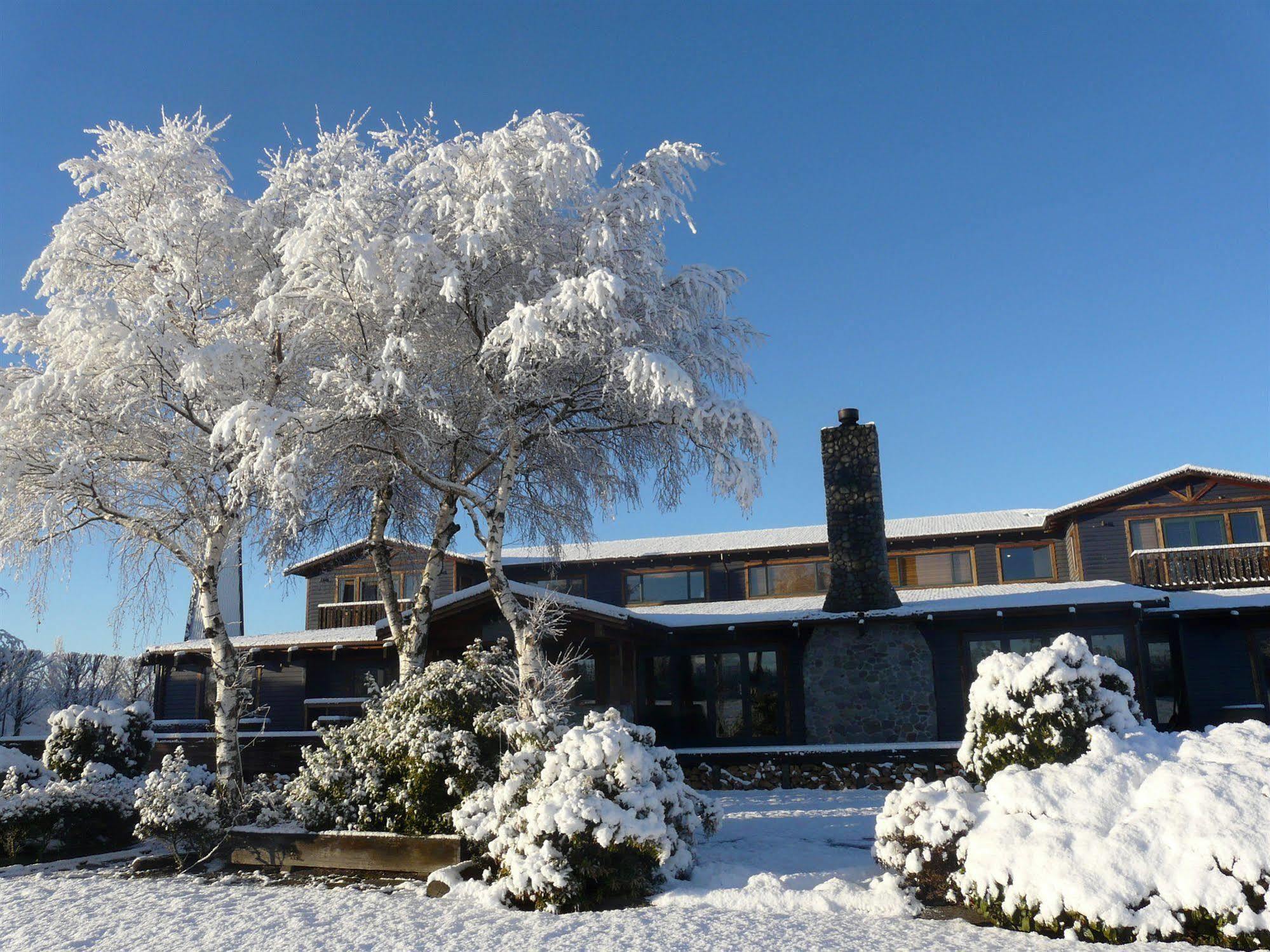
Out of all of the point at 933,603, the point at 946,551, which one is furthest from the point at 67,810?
the point at 946,551

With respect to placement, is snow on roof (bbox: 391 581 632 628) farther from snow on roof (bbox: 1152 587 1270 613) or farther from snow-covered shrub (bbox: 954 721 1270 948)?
snow on roof (bbox: 1152 587 1270 613)

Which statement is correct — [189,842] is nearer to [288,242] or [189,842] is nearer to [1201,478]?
[288,242]

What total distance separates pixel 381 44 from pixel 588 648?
1072cm

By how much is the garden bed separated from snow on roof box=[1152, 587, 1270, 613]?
44.6ft

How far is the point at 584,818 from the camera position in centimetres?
725

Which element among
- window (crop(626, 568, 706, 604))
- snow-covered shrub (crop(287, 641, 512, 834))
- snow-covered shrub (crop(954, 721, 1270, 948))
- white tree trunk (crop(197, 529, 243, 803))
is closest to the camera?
snow-covered shrub (crop(954, 721, 1270, 948))

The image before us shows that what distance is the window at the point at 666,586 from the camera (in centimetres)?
2314

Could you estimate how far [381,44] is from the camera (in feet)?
37.9

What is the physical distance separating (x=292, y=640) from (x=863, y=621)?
12694 mm

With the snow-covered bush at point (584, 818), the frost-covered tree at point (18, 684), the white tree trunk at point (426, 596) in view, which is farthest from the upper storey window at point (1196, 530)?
the frost-covered tree at point (18, 684)

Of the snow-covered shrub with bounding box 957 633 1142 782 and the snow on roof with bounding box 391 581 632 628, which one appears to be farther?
the snow on roof with bounding box 391 581 632 628

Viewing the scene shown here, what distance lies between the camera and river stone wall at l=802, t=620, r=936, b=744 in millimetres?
15734

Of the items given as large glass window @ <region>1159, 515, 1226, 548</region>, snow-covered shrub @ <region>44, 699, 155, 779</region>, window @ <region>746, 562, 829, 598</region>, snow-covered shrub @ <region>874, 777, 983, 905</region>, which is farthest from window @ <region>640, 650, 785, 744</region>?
snow-covered shrub @ <region>874, 777, 983, 905</region>

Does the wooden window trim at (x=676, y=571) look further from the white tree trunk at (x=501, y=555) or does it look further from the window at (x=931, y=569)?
the white tree trunk at (x=501, y=555)
